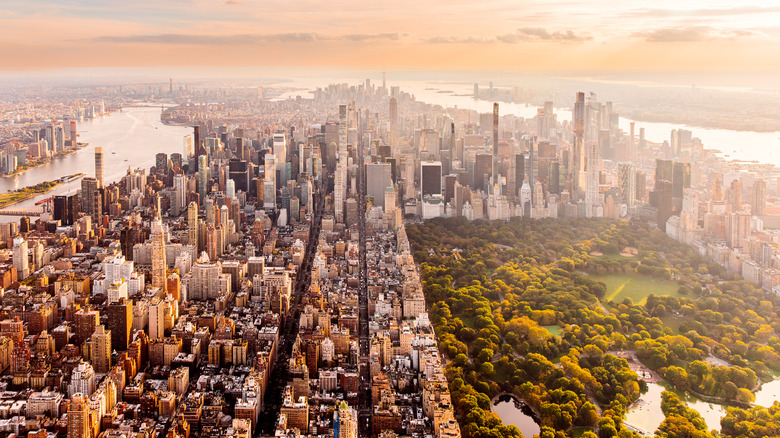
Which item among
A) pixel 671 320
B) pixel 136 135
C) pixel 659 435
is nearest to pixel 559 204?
pixel 671 320

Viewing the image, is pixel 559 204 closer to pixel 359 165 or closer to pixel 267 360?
pixel 359 165

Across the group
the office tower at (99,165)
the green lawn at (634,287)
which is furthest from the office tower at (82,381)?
the office tower at (99,165)

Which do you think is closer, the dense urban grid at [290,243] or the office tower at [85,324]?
the dense urban grid at [290,243]

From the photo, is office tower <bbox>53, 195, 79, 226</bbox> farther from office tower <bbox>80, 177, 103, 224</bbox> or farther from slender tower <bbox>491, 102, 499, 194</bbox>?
slender tower <bbox>491, 102, 499, 194</bbox>

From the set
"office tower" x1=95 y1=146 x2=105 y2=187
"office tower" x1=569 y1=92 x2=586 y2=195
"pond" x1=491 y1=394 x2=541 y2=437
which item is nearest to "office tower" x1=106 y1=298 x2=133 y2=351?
"pond" x1=491 y1=394 x2=541 y2=437

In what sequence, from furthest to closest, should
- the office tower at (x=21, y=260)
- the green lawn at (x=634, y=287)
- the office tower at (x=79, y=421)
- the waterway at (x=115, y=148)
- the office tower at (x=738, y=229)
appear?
the waterway at (x=115, y=148), the office tower at (x=738, y=229), the office tower at (x=21, y=260), the green lawn at (x=634, y=287), the office tower at (x=79, y=421)

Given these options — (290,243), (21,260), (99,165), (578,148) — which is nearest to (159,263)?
(21,260)

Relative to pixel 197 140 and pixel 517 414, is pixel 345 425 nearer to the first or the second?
pixel 517 414

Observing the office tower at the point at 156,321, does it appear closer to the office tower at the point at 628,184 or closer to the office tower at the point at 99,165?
the office tower at the point at 99,165
